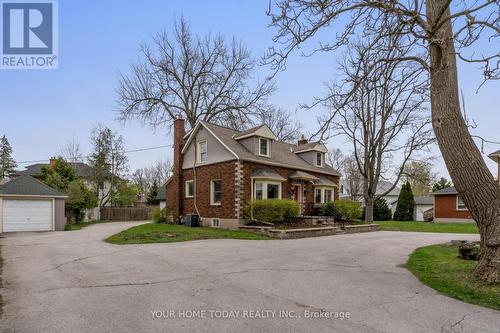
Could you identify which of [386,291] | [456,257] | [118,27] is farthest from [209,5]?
[456,257]

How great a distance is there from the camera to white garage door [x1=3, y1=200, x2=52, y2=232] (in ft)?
64.1

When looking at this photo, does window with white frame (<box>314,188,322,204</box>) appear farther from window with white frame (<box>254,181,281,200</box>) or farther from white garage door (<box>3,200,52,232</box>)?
white garage door (<box>3,200,52,232</box>)

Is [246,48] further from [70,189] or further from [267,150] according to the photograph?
[70,189]

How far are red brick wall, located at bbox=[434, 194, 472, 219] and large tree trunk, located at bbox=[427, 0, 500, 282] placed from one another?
27.1m

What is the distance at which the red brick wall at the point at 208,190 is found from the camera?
18.8 metres

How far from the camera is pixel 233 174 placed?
18688 millimetres

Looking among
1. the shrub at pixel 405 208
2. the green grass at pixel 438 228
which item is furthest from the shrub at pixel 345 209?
the shrub at pixel 405 208

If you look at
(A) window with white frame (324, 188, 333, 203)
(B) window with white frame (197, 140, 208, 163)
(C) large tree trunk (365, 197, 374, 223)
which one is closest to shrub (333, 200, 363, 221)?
(A) window with white frame (324, 188, 333, 203)

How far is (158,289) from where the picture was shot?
6.15 m

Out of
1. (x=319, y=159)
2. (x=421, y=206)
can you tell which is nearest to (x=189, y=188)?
(x=319, y=159)

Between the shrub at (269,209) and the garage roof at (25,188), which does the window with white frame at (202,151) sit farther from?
the garage roof at (25,188)

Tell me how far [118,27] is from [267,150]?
10982 mm

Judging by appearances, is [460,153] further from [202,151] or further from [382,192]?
[382,192]

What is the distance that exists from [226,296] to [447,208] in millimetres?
31112
